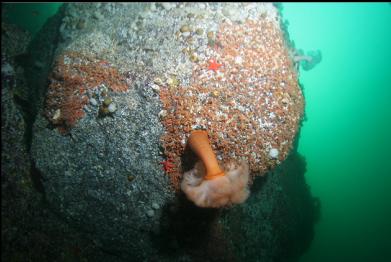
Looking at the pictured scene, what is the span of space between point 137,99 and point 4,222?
3.04 m

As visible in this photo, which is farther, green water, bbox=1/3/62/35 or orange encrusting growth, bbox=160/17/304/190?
green water, bbox=1/3/62/35

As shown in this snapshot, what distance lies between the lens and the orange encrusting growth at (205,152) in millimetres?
3531

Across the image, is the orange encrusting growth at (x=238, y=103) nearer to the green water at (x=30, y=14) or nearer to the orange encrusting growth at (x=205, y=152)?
the orange encrusting growth at (x=205, y=152)

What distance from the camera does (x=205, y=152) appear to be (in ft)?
12.3

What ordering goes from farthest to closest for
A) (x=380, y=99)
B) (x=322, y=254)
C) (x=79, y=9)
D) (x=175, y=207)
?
(x=380, y=99), (x=322, y=254), (x=79, y=9), (x=175, y=207)

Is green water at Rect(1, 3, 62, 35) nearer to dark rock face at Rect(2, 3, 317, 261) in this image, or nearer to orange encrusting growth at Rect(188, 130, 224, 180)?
dark rock face at Rect(2, 3, 317, 261)

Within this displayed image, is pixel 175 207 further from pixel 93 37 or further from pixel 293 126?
pixel 93 37

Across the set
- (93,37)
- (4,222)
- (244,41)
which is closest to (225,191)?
(244,41)

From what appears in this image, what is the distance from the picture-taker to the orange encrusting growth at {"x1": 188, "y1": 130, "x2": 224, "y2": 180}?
139 inches

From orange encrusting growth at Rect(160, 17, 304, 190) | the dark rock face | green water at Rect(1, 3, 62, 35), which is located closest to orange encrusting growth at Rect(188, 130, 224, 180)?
orange encrusting growth at Rect(160, 17, 304, 190)

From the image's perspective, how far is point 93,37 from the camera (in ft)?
16.6

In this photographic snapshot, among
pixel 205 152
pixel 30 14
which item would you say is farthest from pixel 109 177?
pixel 30 14

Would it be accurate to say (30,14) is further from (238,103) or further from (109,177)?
(238,103)

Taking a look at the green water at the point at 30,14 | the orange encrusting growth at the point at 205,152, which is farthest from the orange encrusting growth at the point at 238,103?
the green water at the point at 30,14
